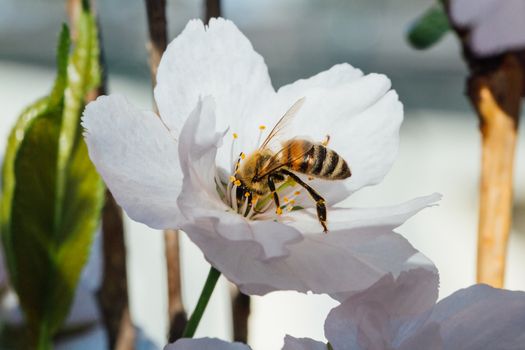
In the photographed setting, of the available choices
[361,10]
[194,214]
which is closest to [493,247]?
[194,214]

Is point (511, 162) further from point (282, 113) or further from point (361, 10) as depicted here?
point (361, 10)

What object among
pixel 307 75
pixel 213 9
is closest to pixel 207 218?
pixel 213 9

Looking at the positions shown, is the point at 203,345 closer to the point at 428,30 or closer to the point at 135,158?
the point at 135,158

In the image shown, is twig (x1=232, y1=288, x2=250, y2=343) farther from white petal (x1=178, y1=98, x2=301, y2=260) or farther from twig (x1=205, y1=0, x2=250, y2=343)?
white petal (x1=178, y1=98, x2=301, y2=260)

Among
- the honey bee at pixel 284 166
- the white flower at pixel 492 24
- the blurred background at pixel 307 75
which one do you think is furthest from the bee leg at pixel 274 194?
the blurred background at pixel 307 75

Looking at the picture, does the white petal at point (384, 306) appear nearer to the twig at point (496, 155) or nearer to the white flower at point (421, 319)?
the white flower at point (421, 319)
